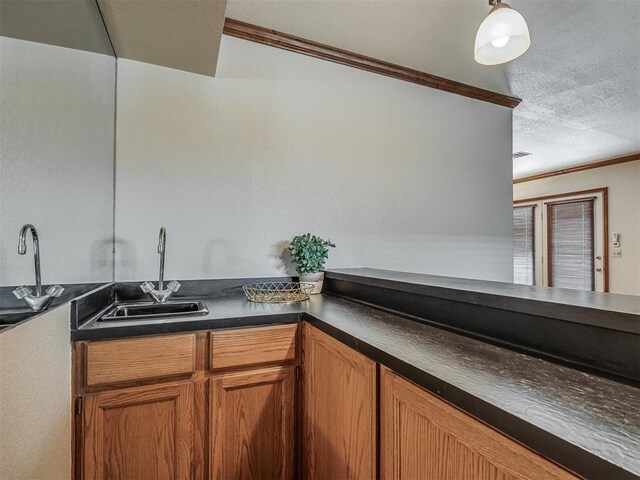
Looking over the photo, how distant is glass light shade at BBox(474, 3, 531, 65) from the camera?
1327 mm

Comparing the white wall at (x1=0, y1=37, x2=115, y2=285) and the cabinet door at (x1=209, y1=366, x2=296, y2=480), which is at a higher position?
the white wall at (x1=0, y1=37, x2=115, y2=285)

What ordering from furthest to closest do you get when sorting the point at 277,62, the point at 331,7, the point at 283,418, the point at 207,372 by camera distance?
the point at 277,62 < the point at 331,7 < the point at 283,418 < the point at 207,372

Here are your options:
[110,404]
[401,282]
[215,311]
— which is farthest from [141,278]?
[401,282]

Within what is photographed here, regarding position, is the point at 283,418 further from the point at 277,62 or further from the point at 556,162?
the point at 556,162

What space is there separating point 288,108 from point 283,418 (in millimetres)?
1717

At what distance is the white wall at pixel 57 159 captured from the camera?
111cm

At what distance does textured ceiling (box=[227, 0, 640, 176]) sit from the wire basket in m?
1.51

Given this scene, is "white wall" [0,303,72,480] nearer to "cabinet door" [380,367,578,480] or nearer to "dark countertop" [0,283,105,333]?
"dark countertop" [0,283,105,333]

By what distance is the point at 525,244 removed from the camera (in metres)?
5.95

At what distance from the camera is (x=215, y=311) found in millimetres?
1487

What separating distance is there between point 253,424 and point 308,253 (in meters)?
0.89

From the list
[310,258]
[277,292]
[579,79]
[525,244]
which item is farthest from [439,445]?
[525,244]

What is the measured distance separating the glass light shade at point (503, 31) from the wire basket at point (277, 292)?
1373 mm

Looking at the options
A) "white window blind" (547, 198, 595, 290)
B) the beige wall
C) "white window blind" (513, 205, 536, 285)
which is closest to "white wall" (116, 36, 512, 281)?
the beige wall
